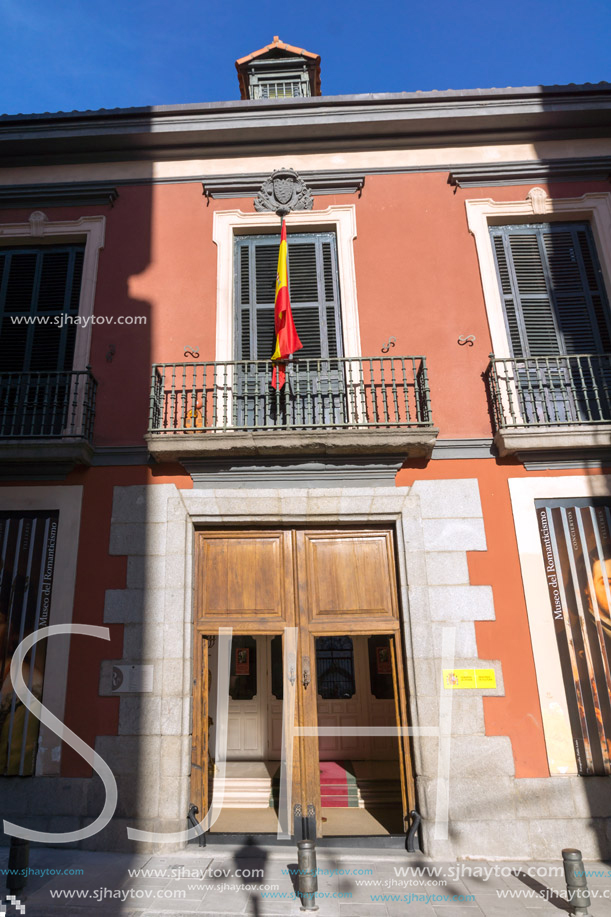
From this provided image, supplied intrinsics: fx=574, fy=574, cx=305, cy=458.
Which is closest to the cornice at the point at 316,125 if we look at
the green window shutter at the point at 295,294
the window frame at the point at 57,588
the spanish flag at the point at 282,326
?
the green window shutter at the point at 295,294

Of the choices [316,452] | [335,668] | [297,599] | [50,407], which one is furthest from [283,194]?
[335,668]

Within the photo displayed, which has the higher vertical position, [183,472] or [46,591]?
[183,472]

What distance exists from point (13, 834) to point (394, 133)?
9.11m

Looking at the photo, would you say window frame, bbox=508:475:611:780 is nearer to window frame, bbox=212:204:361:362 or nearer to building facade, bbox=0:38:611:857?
building facade, bbox=0:38:611:857

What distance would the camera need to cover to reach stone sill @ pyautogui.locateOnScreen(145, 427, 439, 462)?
612 centimetres

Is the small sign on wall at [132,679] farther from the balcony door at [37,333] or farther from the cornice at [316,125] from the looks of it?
the cornice at [316,125]

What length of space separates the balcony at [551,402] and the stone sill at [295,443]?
0.92m

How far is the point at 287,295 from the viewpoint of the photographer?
6.84 meters

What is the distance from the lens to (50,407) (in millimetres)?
6789

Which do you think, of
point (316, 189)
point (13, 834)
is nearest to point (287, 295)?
point (316, 189)

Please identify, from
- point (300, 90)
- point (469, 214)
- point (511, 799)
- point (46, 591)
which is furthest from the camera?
point (300, 90)

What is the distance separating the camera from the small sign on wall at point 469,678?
5.68 metres

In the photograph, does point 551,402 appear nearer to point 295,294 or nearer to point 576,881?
point 295,294

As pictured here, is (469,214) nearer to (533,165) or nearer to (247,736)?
(533,165)
